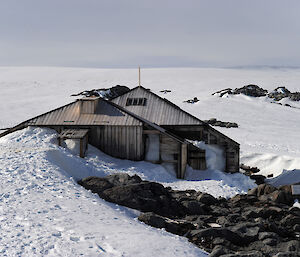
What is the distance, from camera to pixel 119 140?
923 inches

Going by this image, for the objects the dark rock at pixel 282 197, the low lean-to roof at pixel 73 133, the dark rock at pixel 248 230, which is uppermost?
the low lean-to roof at pixel 73 133

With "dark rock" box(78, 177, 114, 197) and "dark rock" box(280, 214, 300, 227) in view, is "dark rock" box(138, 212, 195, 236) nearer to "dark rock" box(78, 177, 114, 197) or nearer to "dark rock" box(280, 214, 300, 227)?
"dark rock" box(78, 177, 114, 197)

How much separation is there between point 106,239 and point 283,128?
40.2 metres

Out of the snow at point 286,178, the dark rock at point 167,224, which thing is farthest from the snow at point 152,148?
the dark rock at point 167,224

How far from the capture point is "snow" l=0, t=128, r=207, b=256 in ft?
29.1

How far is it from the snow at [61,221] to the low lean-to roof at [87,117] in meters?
6.89

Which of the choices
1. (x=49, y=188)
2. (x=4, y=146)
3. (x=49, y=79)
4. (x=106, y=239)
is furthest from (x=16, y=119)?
(x=49, y=79)

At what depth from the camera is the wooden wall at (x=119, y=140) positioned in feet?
76.3

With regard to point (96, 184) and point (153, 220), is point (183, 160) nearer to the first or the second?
point (96, 184)

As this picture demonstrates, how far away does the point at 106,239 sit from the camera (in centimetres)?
934

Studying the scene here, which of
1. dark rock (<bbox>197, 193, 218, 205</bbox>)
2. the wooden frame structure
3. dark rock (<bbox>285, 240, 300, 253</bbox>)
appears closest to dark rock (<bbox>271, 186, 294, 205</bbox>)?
dark rock (<bbox>197, 193, 218, 205</bbox>)

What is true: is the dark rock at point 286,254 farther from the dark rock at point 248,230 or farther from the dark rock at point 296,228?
the dark rock at point 296,228

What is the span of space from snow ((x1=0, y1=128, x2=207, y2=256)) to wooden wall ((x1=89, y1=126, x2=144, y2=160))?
6731 mm

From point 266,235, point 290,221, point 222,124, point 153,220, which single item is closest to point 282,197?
point 290,221
